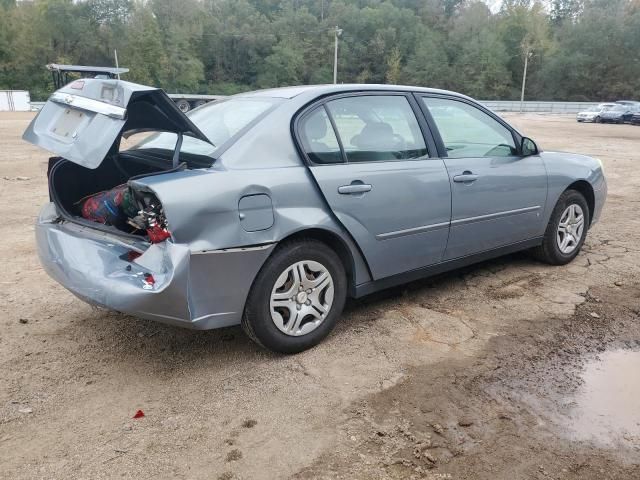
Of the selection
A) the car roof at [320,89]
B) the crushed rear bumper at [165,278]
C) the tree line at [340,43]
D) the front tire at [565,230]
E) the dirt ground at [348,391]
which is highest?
the tree line at [340,43]

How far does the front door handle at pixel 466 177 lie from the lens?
4.00 m

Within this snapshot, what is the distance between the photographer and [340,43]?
95.2m

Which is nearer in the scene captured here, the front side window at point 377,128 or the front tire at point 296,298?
the front tire at point 296,298

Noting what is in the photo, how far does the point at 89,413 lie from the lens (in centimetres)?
279

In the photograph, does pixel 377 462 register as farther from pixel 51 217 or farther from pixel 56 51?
pixel 56 51

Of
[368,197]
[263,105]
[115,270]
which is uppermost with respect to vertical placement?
[263,105]

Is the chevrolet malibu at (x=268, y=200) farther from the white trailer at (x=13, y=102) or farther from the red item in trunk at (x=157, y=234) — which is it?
the white trailer at (x=13, y=102)

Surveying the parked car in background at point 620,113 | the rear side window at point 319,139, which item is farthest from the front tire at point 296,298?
the parked car in background at point 620,113

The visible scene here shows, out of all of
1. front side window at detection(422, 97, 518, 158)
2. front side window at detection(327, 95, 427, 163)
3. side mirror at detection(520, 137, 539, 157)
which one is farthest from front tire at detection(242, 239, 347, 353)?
side mirror at detection(520, 137, 539, 157)

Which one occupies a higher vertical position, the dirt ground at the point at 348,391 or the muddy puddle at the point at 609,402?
the dirt ground at the point at 348,391

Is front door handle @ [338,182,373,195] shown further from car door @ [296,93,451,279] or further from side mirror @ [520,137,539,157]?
side mirror @ [520,137,539,157]

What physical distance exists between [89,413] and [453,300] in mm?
2661

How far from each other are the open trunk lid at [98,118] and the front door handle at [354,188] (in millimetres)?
863

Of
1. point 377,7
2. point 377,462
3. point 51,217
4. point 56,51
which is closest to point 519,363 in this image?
point 377,462
